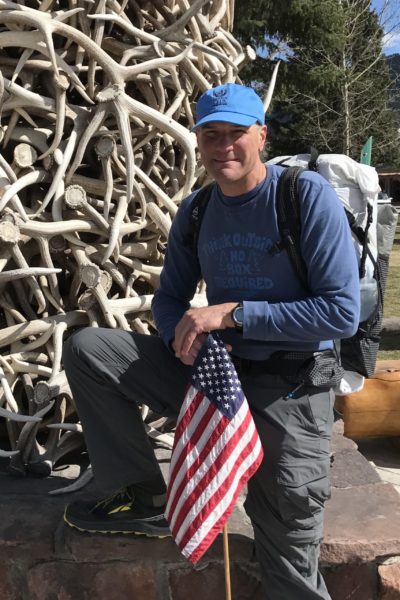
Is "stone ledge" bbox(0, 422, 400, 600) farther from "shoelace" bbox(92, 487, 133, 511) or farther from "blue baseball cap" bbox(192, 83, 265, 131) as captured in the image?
"blue baseball cap" bbox(192, 83, 265, 131)

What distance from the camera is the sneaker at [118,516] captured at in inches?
95.3

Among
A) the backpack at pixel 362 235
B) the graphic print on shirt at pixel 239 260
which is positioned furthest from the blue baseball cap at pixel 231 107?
the backpack at pixel 362 235

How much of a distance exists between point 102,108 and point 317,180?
111 centimetres

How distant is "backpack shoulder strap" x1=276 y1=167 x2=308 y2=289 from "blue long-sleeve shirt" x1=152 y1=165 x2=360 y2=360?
0.02m

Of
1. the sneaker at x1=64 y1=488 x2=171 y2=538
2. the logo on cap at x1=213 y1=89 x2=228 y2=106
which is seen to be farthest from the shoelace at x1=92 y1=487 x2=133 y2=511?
the logo on cap at x1=213 y1=89 x2=228 y2=106

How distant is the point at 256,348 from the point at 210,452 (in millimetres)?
367

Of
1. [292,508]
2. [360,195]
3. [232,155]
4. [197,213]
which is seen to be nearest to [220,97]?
[232,155]

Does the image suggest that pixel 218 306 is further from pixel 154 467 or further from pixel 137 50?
pixel 137 50

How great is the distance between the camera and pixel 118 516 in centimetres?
246

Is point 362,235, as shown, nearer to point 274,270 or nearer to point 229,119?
point 274,270

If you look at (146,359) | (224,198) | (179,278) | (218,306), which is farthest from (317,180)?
(146,359)

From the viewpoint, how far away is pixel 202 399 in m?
2.16

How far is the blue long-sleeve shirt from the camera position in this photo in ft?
6.83

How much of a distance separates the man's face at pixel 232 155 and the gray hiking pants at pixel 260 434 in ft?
1.99
